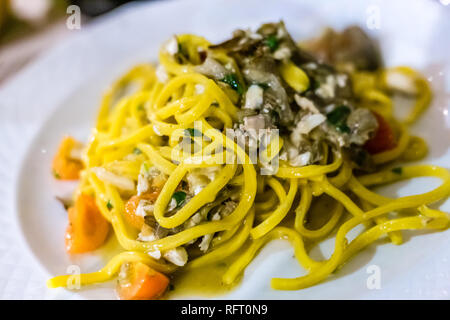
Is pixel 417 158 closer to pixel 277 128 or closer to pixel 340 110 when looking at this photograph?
pixel 340 110

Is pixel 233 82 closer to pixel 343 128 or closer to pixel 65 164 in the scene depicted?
pixel 343 128

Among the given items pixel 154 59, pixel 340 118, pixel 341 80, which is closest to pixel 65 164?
pixel 154 59

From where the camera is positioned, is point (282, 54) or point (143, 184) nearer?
point (143, 184)

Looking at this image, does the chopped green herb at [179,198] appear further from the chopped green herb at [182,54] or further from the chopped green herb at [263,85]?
the chopped green herb at [182,54]

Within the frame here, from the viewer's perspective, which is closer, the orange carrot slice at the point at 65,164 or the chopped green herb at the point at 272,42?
the chopped green herb at the point at 272,42

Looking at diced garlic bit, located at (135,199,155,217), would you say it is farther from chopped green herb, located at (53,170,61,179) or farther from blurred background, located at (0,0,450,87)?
blurred background, located at (0,0,450,87)

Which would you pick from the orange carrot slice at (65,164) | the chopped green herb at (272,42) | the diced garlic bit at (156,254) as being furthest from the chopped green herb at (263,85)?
the orange carrot slice at (65,164)
